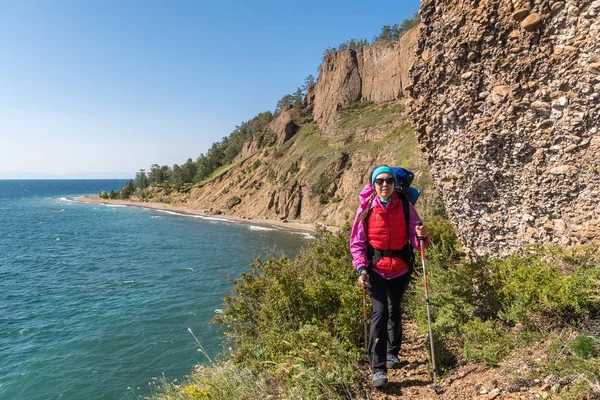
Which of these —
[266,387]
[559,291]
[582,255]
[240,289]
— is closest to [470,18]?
Result: [582,255]

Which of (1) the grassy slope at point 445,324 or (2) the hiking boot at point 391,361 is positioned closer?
(1) the grassy slope at point 445,324

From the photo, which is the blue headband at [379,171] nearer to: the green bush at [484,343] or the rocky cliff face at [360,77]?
the green bush at [484,343]

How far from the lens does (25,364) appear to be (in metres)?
14.6

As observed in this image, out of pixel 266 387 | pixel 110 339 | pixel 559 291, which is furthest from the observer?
pixel 110 339

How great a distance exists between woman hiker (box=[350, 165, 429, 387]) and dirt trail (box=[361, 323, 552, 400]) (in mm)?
239

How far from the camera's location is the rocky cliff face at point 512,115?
4.81 metres

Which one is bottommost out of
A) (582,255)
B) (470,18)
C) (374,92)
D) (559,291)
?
(559,291)

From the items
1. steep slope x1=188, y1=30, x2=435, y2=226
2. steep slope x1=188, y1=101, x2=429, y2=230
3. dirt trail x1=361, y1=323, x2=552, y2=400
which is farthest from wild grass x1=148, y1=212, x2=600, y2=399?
steep slope x1=188, y1=101, x2=429, y2=230

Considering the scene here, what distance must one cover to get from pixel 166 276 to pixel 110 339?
10.4 metres

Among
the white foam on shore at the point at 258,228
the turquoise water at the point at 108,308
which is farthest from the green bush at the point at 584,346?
the white foam on shore at the point at 258,228

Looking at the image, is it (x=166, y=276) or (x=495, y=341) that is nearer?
(x=495, y=341)

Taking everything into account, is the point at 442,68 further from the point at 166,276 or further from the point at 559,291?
the point at 166,276

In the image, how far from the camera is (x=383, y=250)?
436 cm

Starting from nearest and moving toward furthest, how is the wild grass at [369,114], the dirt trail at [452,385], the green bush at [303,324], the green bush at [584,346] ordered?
the green bush at [584,346]
the dirt trail at [452,385]
the green bush at [303,324]
the wild grass at [369,114]
